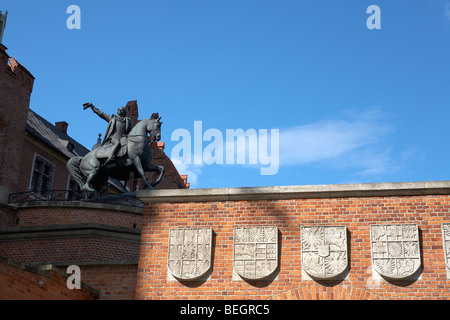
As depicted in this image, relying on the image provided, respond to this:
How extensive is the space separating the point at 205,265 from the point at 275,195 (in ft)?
5.97

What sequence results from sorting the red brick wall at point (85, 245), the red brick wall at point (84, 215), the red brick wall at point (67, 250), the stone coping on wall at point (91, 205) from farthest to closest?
the stone coping on wall at point (91, 205)
the red brick wall at point (84, 215)
the red brick wall at point (67, 250)
the red brick wall at point (85, 245)

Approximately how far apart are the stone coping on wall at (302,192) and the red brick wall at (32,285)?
7.27 ft

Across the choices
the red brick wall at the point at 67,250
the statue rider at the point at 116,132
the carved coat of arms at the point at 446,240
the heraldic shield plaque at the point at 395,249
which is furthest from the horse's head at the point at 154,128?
the carved coat of arms at the point at 446,240

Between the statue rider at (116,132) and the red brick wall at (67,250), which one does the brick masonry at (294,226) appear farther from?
the statue rider at (116,132)

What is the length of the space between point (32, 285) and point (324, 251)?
500 cm

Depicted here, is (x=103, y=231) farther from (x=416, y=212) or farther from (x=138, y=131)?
(x=416, y=212)

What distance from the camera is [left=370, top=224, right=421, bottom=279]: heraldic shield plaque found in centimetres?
1141

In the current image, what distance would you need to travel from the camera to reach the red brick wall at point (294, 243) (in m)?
11.5

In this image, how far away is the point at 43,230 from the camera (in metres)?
17.5

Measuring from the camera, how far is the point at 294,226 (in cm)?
1218

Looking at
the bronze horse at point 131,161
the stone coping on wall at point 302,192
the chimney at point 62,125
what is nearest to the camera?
the stone coping on wall at point 302,192

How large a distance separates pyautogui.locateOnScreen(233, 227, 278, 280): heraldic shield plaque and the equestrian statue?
825 centimetres

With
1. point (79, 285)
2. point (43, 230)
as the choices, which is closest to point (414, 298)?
point (79, 285)
